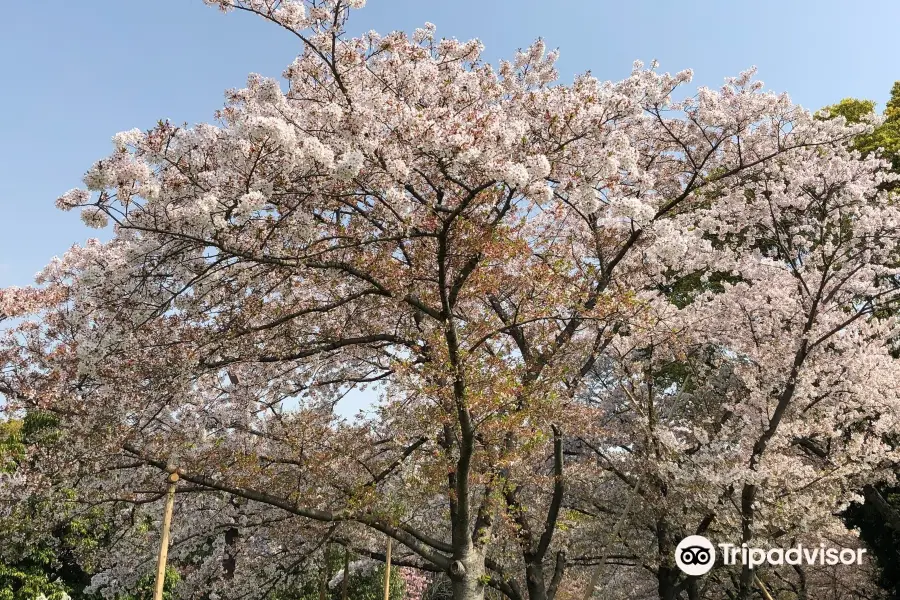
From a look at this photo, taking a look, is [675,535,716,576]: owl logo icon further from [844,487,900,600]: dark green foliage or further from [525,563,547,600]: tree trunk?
[844,487,900,600]: dark green foliage

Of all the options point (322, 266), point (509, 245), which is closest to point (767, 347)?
point (509, 245)

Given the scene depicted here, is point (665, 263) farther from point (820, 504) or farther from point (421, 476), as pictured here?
point (421, 476)

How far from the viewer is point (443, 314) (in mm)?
7031

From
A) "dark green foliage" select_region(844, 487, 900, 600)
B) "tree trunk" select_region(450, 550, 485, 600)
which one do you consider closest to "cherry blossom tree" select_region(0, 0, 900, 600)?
"tree trunk" select_region(450, 550, 485, 600)

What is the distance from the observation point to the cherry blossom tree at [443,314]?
6.07 meters

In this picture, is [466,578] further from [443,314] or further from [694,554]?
[694,554]

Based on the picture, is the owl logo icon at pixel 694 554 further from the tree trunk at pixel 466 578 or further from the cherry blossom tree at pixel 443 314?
the tree trunk at pixel 466 578

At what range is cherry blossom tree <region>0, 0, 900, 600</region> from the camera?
6.07 metres

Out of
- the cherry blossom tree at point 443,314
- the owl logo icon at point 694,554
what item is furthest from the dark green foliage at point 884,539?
the owl logo icon at point 694,554

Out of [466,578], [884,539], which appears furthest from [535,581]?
[884,539]

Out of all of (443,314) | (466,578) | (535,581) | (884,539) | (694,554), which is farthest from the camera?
(884,539)

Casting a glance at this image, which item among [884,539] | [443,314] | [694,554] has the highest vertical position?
[443,314]

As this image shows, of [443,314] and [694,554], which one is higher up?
[443,314]

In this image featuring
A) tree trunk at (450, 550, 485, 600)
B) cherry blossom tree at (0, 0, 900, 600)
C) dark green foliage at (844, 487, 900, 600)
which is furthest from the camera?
dark green foliage at (844, 487, 900, 600)
